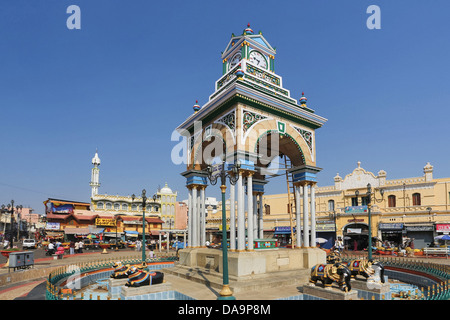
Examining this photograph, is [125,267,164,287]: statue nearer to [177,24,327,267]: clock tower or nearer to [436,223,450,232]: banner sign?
[177,24,327,267]: clock tower

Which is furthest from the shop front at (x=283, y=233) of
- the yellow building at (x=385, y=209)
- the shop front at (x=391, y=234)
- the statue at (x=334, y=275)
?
the statue at (x=334, y=275)

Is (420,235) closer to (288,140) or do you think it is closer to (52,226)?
(288,140)

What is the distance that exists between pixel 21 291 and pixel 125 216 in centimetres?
4261

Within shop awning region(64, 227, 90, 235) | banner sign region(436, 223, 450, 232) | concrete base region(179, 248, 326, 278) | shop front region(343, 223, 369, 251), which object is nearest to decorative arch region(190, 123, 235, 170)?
concrete base region(179, 248, 326, 278)

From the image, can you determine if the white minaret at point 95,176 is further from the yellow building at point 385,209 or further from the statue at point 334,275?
the statue at point 334,275

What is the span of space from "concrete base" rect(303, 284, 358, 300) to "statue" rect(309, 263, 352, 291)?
0.21 m

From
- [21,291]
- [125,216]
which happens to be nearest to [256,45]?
[21,291]

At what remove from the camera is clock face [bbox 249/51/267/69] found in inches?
688

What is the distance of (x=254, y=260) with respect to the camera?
43.2ft

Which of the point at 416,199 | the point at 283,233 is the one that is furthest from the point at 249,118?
the point at 283,233

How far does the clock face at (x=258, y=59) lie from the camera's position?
17.5 m

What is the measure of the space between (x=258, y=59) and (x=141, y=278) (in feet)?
44.5
